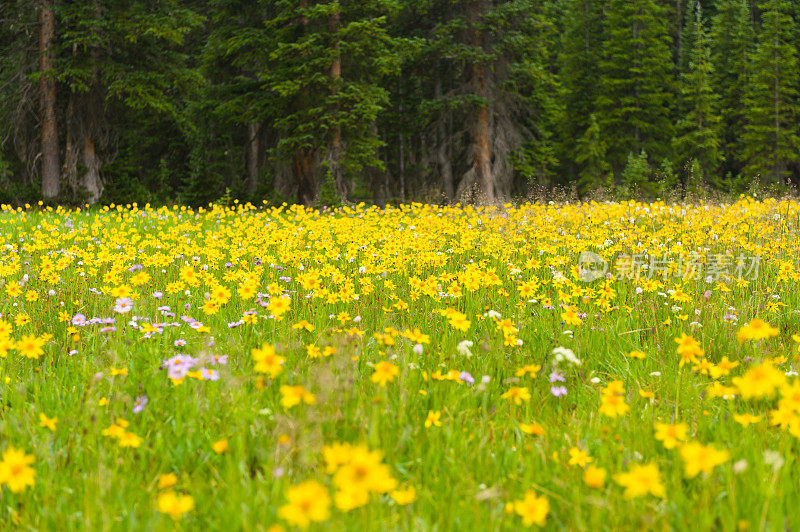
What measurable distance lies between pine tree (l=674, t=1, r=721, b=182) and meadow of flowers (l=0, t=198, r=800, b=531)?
Result: 89.4 ft

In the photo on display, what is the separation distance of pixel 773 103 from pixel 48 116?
105 ft

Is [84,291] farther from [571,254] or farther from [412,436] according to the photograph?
[571,254]

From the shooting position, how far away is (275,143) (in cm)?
1797

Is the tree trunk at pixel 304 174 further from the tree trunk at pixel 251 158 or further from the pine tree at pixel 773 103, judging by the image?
the pine tree at pixel 773 103

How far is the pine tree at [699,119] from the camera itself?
93.0 feet

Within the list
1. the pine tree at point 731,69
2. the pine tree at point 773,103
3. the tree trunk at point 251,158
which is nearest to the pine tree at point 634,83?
the pine tree at point 731,69

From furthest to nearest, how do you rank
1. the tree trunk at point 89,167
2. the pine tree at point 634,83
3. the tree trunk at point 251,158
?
the pine tree at point 634,83
the tree trunk at point 251,158
the tree trunk at point 89,167

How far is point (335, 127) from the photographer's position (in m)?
14.7

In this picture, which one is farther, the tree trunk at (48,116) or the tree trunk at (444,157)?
the tree trunk at (444,157)

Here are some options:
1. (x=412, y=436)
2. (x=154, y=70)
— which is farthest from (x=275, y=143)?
(x=412, y=436)

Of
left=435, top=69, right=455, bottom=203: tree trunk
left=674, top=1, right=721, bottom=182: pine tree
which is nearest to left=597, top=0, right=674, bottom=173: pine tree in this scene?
left=674, top=1, right=721, bottom=182: pine tree

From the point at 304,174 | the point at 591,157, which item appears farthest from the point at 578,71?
the point at 304,174

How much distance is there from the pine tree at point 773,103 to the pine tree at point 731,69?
2.36ft

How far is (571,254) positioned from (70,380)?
448 cm
